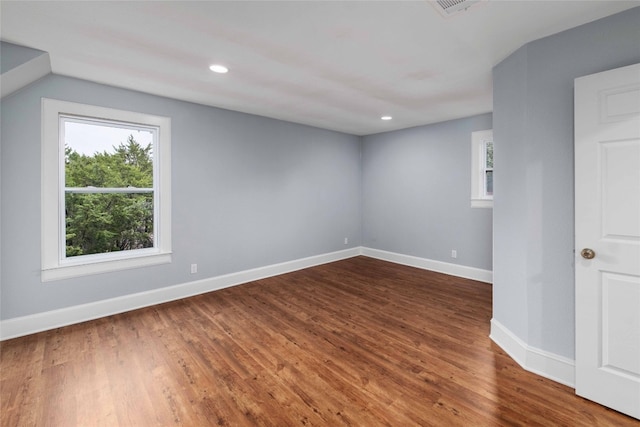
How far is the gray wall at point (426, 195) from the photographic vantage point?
4.46 meters

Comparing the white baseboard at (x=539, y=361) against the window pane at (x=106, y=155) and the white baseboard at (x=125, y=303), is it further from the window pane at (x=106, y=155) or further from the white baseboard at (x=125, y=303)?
the window pane at (x=106, y=155)

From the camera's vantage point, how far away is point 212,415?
1.75 metres

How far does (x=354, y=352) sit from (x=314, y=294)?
1.46m

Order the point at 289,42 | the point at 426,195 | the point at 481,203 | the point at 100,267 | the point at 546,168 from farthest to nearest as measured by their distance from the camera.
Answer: the point at 426,195 → the point at 481,203 → the point at 100,267 → the point at 289,42 → the point at 546,168

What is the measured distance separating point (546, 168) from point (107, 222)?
4.38 m

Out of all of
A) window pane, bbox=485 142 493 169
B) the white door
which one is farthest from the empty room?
window pane, bbox=485 142 493 169

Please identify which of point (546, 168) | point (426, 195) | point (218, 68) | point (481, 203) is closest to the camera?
point (546, 168)

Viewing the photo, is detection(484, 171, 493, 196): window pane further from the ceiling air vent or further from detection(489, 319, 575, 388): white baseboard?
the ceiling air vent

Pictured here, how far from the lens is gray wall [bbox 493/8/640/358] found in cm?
190

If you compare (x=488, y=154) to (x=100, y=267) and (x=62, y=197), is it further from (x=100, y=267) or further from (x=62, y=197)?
(x=62, y=197)

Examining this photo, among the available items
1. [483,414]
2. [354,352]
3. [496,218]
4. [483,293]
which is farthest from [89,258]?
[483,293]

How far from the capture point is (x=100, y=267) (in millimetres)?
3121

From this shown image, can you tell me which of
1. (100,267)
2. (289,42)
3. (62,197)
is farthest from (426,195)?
(62,197)

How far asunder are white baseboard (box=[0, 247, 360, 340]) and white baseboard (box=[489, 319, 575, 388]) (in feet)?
10.8
